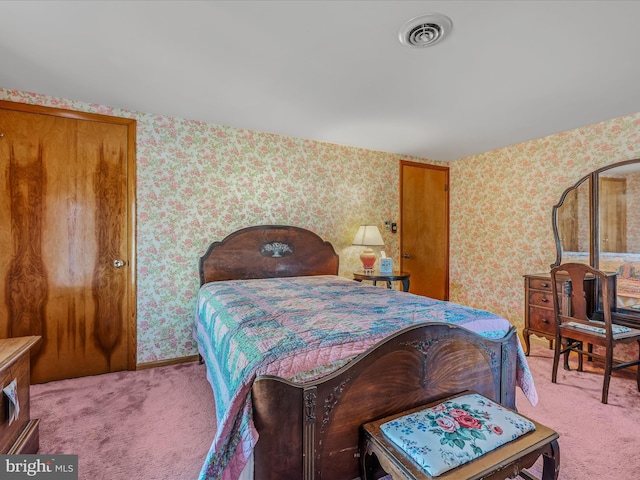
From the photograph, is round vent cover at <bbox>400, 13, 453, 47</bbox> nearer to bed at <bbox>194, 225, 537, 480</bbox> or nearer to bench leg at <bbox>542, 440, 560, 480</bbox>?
bed at <bbox>194, 225, 537, 480</bbox>

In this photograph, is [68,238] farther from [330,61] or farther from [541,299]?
[541,299]

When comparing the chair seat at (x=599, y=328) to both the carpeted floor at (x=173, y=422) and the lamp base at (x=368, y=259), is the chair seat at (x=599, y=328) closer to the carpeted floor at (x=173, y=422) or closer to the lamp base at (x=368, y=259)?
the carpeted floor at (x=173, y=422)

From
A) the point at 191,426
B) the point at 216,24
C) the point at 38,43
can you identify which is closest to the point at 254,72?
the point at 216,24

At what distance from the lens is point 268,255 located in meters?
3.32

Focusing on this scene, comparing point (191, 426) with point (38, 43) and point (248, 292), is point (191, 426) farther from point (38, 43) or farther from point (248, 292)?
point (38, 43)

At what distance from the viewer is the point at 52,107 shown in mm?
2561

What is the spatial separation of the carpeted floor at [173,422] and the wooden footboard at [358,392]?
0.70 meters

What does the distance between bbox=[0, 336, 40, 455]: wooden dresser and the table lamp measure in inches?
114

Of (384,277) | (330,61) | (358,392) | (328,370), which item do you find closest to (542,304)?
(384,277)

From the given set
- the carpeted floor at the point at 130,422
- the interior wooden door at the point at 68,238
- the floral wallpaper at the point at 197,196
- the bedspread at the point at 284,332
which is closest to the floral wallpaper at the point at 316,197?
the floral wallpaper at the point at 197,196

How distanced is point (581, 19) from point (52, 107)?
3646 mm

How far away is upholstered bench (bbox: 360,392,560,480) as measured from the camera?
104 centimetres

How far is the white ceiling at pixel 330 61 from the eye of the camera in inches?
62.1

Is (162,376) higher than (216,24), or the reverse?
(216,24)
